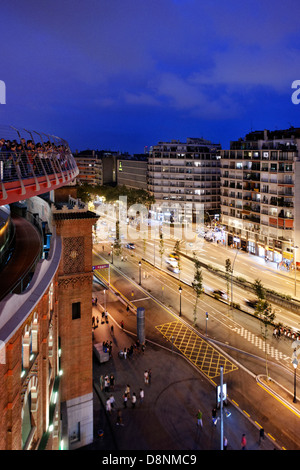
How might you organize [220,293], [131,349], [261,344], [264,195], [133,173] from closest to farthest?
[131,349] → [261,344] → [220,293] → [264,195] → [133,173]

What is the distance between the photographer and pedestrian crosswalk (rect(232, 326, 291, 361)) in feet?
91.4

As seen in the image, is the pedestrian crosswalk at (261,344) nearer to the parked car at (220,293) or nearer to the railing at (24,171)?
the parked car at (220,293)

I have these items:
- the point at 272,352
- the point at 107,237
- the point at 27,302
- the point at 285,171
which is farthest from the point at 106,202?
the point at 27,302

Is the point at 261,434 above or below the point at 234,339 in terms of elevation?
below

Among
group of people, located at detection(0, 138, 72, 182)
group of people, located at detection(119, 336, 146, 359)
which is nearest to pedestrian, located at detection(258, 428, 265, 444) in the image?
group of people, located at detection(119, 336, 146, 359)

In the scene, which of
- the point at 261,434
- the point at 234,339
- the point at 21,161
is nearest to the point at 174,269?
the point at 234,339

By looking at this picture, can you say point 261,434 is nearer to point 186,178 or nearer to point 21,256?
point 21,256

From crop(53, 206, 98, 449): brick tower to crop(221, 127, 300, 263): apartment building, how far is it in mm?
42217

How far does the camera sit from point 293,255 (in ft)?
172

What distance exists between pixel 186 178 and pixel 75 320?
74.9 m

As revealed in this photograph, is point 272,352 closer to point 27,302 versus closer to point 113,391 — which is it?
point 113,391

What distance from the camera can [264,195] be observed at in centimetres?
5956

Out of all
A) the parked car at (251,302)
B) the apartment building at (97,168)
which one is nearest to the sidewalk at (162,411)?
the parked car at (251,302)
